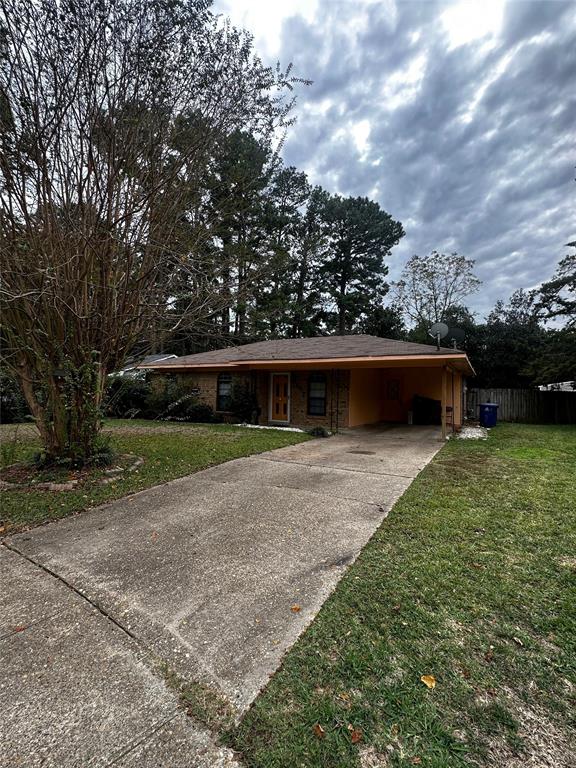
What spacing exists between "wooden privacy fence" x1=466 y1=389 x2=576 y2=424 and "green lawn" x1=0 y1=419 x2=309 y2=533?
11.2 meters

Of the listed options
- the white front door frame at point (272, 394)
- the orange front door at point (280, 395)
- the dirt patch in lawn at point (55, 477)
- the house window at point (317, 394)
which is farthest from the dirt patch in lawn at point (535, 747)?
the orange front door at point (280, 395)

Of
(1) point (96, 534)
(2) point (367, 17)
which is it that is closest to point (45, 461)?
(1) point (96, 534)

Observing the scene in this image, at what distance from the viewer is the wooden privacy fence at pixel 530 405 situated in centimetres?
1639

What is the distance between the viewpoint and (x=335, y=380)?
1195 centimetres

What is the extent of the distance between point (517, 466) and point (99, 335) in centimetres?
772

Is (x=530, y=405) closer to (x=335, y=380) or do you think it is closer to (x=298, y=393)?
(x=335, y=380)

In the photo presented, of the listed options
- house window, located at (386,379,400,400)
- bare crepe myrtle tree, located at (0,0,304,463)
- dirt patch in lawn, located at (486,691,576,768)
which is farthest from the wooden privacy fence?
dirt patch in lawn, located at (486,691,576,768)

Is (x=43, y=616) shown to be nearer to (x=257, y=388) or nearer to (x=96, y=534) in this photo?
(x=96, y=534)

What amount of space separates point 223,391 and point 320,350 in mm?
4387

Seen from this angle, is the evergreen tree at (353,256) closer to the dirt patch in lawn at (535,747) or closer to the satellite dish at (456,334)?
the satellite dish at (456,334)

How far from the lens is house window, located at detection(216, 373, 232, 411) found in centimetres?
1429

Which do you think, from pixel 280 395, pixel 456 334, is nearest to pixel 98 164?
pixel 280 395

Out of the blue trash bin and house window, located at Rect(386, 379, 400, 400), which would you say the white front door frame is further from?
the blue trash bin

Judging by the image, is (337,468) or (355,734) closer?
(355,734)
